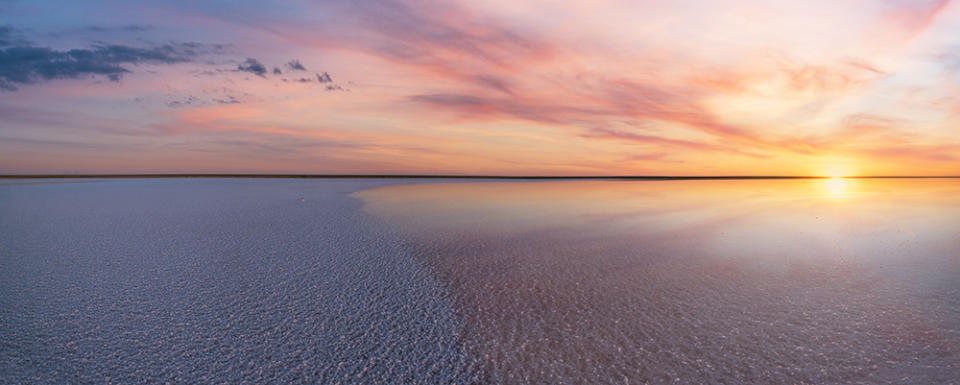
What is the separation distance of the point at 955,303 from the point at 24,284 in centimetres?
927

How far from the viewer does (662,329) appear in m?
3.60

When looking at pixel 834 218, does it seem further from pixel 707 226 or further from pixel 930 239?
pixel 707 226

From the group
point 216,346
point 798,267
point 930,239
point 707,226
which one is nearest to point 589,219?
point 707,226

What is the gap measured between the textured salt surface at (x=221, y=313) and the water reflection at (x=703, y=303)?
1.75 ft

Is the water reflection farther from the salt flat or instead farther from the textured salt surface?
the textured salt surface

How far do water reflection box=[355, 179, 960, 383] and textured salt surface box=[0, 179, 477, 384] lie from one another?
0.53 meters

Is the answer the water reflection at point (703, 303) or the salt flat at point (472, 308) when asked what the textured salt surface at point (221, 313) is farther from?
the water reflection at point (703, 303)

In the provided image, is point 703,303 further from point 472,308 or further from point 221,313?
point 221,313

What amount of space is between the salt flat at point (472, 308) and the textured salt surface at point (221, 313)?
2 cm

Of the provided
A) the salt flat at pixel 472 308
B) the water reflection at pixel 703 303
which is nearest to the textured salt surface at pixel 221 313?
the salt flat at pixel 472 308

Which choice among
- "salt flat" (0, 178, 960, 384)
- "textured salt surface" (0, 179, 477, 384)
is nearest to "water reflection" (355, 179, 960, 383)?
"salt flat" (0, 178, 960, 384)

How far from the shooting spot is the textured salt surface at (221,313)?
293 cm

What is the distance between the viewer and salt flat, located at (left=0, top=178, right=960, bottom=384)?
297 centimetres

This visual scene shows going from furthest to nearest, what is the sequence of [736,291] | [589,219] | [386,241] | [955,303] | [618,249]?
1. [589,219]
2. [386,241]
3. [618,249]
4. [736,291]
5. [955,303]
